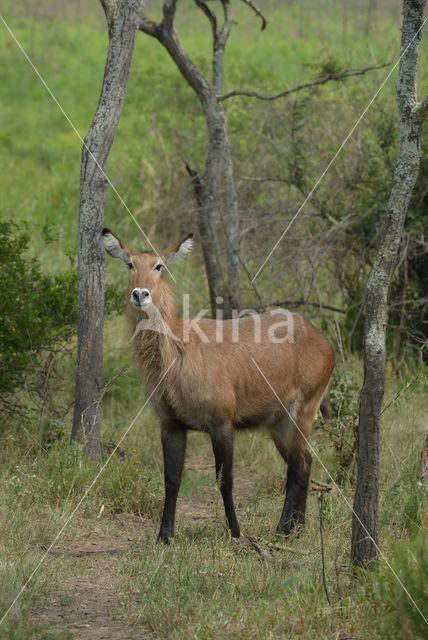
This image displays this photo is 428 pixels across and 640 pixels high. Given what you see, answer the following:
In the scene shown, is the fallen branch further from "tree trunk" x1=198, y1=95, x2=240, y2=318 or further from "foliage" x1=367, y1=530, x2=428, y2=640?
"tree trunk" x1=198, y1=95, x2=240, y2=318

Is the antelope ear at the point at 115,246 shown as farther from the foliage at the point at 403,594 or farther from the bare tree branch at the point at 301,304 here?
the bare tree branch at the point at 301,304

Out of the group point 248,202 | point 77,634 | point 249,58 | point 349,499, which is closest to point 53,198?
point 248,202

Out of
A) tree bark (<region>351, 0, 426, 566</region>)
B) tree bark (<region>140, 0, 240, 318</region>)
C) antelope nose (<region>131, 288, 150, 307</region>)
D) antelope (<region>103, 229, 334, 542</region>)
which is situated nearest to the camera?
tree bark (<region>351, 0, 426, 566</region>)

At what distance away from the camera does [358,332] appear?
10.8m

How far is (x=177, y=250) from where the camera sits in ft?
23.1

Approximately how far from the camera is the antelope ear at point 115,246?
23.0 feet

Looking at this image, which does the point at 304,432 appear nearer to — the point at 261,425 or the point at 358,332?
the point at 261,425

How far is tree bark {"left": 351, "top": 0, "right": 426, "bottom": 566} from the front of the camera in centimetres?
519

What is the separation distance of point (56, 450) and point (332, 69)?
6.08m

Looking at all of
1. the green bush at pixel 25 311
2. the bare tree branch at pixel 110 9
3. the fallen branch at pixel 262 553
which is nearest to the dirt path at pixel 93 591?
the fallen branch at pixel 262 553

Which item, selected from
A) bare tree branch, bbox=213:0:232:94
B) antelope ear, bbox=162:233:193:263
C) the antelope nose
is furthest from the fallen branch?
bare tree branch, bbox=213:0:232:94

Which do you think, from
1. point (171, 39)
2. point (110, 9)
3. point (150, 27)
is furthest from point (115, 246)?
point (171, 39)

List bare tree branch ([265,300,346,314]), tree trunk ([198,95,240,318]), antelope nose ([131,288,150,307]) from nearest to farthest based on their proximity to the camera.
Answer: antelope nose ([131,288,150,307])
tree trunk ([198,95,240,318])
bare tree branch ([265,300,346,314])

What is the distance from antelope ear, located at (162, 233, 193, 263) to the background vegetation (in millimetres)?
1416
